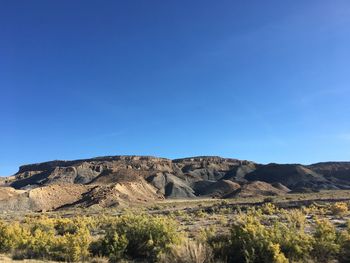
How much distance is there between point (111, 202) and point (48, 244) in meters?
70.2

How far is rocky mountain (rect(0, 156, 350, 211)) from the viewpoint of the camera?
89.9 metres

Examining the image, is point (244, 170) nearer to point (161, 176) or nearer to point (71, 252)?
point (161, 176)

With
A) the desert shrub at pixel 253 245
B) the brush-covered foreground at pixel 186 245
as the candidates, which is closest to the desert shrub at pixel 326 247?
the brush-covered foreground at pixel 186 245

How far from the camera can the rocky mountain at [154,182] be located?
89.9 meters

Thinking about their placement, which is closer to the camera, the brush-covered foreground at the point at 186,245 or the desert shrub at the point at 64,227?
the brush-covered foreground at the point at 186,245

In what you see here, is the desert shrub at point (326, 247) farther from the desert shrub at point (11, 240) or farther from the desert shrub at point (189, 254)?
the desert shrub at point (11, 240)

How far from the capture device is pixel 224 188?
129 meters

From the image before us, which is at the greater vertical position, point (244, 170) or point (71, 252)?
point (244, 170)

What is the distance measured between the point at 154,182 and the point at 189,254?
12407 centimetres

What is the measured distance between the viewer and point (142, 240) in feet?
47.0

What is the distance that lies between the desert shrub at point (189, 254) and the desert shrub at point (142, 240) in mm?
1168

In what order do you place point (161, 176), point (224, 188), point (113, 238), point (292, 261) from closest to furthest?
point (292, 261) → point (113, 238) → point (224, 188) → point (161, 176)

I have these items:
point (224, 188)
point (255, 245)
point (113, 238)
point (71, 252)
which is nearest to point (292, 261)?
A: point (255, 245)

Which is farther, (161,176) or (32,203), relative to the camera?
(161,176)
